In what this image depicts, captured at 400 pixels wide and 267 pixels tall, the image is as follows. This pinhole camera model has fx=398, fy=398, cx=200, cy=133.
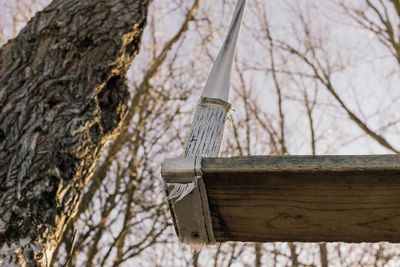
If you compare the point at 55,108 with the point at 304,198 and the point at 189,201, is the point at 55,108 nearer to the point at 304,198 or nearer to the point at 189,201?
the point at 189,201

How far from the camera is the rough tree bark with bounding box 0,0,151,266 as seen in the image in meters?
1.52

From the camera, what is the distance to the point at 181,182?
0.87 metres

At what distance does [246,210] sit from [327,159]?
0.82ft

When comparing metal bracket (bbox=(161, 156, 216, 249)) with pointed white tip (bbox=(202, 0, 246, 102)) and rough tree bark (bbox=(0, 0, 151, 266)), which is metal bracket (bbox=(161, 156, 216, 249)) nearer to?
pointed white tip (bbox=(202, 0, 246, 102))

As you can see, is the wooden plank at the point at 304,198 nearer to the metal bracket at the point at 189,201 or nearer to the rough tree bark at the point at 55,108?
the metal bracket at the point at 189,201

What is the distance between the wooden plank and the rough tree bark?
2.76 ft

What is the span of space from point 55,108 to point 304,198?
4.18ft

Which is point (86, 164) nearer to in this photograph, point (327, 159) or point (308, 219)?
point (308, 219)

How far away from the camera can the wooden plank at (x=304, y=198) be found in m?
0.80

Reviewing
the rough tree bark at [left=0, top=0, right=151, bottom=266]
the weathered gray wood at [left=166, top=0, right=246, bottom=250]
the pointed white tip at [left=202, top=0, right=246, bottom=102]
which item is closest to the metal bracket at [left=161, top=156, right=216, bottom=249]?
the weathered gray wood at [left=166, top=0, right=246, bottom=250]

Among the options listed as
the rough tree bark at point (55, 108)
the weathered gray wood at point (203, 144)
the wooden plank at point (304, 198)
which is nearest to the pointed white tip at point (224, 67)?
the weathered gray wood at point (203, 144)

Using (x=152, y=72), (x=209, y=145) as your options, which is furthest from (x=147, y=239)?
(x=209, y=145)

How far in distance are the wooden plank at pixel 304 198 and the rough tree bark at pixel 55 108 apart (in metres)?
0.84

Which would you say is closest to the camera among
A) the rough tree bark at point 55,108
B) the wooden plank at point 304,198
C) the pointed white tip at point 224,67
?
the wooden plank at point 304,198
